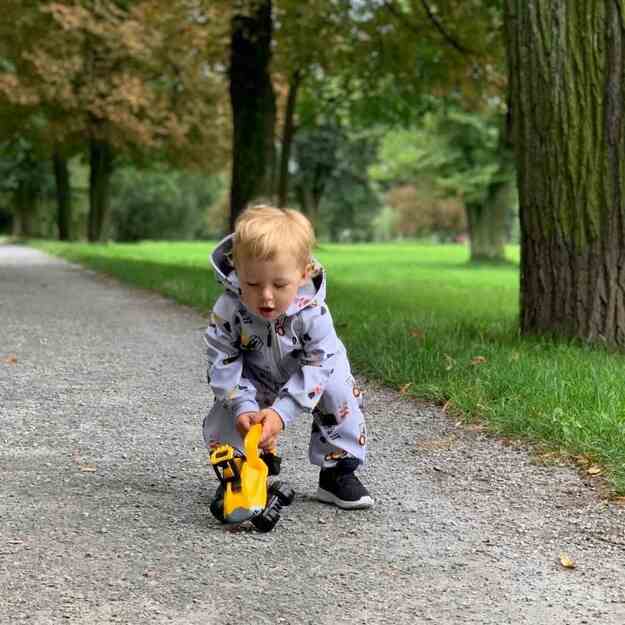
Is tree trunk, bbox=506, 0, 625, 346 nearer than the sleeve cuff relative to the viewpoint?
No

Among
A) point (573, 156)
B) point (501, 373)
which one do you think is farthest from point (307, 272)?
point (573, 156)

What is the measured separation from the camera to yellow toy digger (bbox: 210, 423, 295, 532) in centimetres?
310

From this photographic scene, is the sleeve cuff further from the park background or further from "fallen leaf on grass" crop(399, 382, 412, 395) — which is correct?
"fallen leaf on grass" crop(399, 382, 412, 395)

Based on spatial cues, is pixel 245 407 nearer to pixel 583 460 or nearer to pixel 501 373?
pixel 583 460

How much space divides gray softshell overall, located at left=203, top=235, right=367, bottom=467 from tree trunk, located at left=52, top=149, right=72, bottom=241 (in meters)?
33.3

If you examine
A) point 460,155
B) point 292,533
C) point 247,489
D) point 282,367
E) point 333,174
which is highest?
point 333,174

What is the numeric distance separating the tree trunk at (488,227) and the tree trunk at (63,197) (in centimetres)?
1653

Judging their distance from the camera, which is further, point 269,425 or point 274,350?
point 274,350

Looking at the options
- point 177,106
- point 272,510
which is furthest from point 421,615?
point 177,106

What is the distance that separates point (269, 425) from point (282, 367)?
0.89 feet

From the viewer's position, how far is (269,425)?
3.18 m

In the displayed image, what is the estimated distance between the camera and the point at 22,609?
8.04 ft

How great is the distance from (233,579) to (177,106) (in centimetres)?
2456

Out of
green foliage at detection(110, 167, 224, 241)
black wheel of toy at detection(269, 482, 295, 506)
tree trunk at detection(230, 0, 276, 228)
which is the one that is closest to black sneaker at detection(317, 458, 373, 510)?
black wheel of toy at detection(269, 482, 295, 506)
